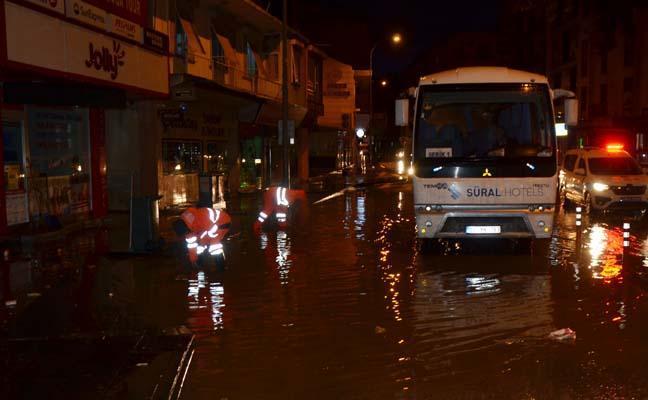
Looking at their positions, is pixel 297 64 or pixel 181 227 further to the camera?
pixel 297 64

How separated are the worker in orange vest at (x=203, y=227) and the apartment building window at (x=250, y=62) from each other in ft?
59.5

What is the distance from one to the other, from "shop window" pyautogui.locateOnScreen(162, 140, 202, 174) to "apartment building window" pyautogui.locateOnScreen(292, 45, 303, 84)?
37.3ft

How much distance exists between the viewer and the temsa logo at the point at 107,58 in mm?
14448

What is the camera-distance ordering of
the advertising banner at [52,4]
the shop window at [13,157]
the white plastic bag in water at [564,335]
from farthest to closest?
the shop window at [13,157] < the advertising banner at [52,4] < the white plastic bag in water at [564,335]

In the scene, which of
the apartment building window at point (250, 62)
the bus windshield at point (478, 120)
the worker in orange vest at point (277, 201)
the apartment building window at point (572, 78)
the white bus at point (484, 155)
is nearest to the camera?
the white bus at point (484, 155)

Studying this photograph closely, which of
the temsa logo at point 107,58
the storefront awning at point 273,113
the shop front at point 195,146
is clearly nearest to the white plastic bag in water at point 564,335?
the temsa logo at point 107,58

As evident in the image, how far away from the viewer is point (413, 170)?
1246 cm

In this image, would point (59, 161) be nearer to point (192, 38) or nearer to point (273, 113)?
point (192, 38)

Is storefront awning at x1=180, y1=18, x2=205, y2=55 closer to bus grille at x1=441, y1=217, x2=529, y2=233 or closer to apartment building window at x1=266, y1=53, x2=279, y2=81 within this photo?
apartment building window at x1=266, y1=53, x2=279, y2=81

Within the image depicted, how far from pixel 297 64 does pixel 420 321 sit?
29.5 meters

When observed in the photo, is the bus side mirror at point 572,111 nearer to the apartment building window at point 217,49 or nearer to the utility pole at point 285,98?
the utility pole at point 285,98

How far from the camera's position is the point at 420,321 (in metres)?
8.27

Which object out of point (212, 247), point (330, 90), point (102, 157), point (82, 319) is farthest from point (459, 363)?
point (330, 90)

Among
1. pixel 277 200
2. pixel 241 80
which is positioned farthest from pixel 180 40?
pixel 277 200
